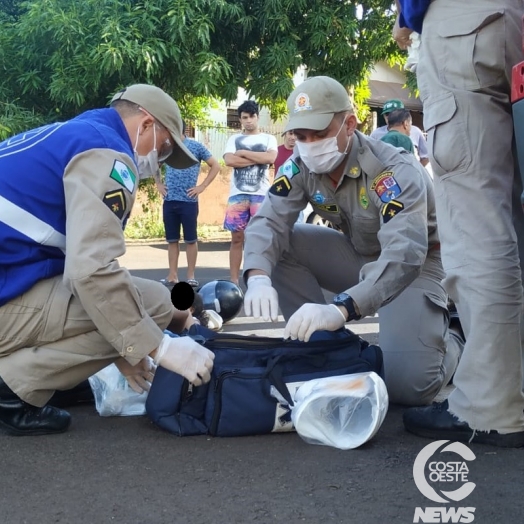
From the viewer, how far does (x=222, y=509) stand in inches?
84.3

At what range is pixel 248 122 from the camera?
7836 mm

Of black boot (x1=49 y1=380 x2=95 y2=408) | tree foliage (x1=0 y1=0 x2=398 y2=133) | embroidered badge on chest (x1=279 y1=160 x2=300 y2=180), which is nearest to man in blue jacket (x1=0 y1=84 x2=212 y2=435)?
black boot (x1=49 y1=380 x2=95 y2=408)

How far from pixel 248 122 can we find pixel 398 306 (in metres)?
4.75

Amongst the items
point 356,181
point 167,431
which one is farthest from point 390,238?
point 167,431

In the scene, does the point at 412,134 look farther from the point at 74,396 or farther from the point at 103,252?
the point at 103,252

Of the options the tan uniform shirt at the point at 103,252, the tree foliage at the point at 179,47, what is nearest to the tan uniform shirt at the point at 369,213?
the tan uniform shirt at the point at 103,252

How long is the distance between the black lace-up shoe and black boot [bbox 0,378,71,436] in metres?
1.29

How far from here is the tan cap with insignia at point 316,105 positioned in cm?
337

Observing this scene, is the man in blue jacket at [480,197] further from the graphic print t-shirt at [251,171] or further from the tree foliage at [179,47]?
the tree foliage at [179,47]

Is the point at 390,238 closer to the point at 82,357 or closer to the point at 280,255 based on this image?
the point at 280,255

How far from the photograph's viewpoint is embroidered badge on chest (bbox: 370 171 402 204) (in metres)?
3.25

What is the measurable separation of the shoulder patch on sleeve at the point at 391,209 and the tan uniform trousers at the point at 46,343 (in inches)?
47.9

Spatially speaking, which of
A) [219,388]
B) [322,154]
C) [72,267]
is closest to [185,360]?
[219,388]

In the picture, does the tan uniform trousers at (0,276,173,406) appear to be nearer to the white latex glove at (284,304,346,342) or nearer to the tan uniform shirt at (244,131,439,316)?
the white latex glove at (284,304,346,342)
